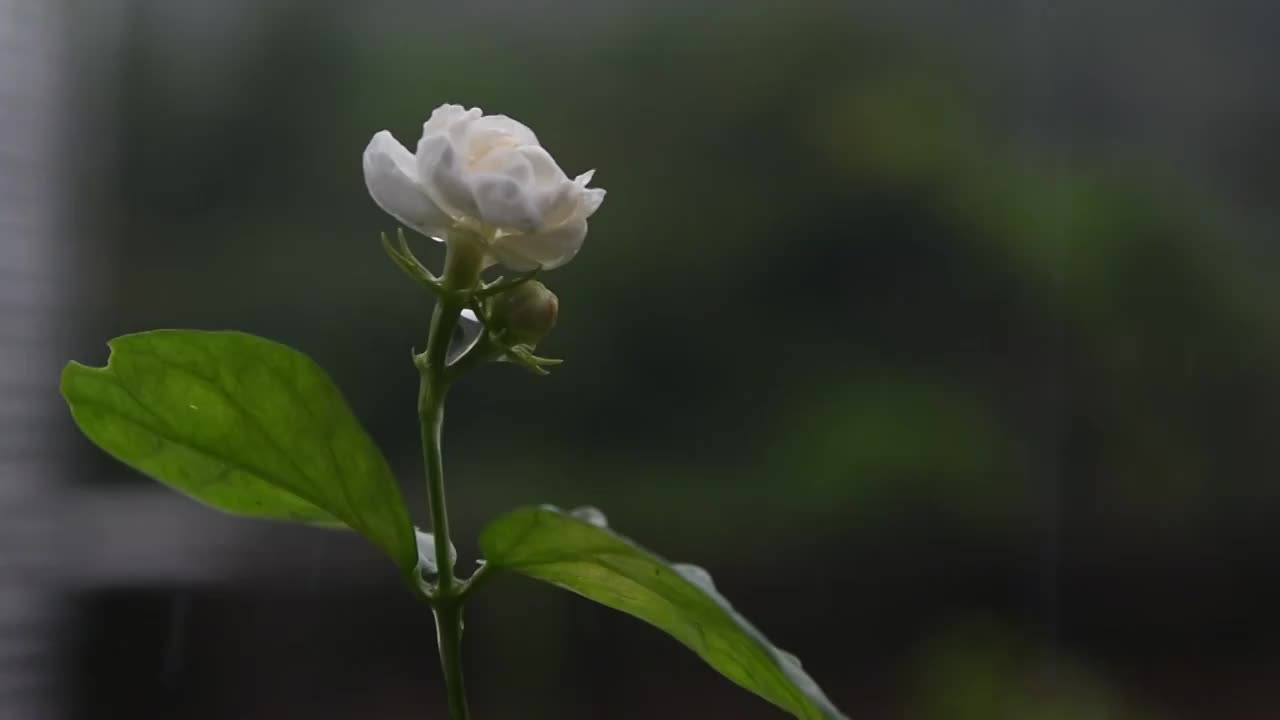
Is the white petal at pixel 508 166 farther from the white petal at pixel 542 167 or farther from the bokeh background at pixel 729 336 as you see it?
the bokeh background at pixel 729 336

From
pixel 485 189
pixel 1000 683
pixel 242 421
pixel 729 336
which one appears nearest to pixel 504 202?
pixel 485 189

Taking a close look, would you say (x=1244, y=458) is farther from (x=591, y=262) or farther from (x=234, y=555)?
(x=234, y=555)

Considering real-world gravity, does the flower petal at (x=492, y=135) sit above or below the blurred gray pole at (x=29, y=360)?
above

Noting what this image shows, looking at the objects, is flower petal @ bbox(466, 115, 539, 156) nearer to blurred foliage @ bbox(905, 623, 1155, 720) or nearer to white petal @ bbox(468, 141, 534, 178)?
white petal @ bbox(468, 141, 534, 178)

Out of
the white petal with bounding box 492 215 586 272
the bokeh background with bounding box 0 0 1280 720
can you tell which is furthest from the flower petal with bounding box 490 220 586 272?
the bokeh background with bounding box 0 0 1280 720

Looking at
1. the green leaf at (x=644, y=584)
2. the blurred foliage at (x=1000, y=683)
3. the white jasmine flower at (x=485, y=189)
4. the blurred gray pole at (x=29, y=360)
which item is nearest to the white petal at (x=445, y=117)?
the white jasmine flower at (x=485, y=189)

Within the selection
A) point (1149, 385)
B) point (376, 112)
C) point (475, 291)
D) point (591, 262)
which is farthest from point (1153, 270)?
point (475, 291)
